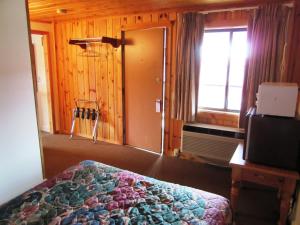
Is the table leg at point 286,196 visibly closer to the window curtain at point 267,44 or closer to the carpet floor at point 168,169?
the carpet floor at point 168,169

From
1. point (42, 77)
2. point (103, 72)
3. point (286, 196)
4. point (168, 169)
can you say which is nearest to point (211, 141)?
point (168, 169)

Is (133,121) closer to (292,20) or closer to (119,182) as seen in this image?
(119,182)

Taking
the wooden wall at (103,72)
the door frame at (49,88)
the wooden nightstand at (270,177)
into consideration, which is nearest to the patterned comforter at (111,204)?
the wooden nightstand at (270,177)

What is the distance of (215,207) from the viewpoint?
1.61 metres

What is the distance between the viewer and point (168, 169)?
3439mm

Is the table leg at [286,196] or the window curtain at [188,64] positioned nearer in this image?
the table leg at [286,196]

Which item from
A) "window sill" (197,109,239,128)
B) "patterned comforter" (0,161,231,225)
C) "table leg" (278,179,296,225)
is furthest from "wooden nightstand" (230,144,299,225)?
"window sill" (197,109,239,128)

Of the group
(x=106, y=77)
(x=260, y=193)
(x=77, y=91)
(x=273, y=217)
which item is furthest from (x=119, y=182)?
(x=77, y=91)

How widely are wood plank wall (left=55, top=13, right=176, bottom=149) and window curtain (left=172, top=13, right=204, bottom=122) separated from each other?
0.90 ft

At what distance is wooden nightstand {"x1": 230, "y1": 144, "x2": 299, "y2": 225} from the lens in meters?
1.97

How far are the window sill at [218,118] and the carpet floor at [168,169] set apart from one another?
664 mm

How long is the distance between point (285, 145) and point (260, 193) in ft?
3.75

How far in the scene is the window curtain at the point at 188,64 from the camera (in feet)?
10.8

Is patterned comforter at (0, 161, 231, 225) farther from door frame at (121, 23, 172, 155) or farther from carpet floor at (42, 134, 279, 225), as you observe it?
door frame at (121, 23, 172, 155)
